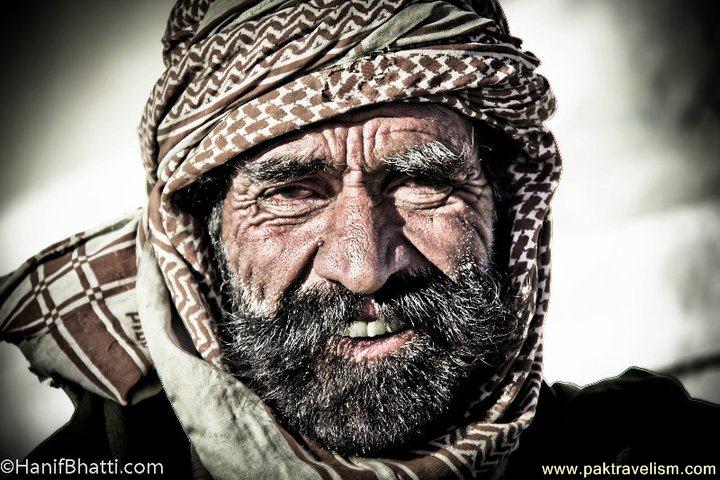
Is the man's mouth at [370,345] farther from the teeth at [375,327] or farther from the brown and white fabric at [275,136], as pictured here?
the brown and white fabric at [275,136]

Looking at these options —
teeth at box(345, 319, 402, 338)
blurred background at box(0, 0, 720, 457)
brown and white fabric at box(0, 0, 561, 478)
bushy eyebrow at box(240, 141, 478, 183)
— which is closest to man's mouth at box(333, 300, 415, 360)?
teeth at box(345, 319, 402, 338)

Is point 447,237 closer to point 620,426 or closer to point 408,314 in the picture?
point 408,314

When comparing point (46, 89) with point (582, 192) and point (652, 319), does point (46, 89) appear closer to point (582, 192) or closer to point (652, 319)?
point (582, 192)

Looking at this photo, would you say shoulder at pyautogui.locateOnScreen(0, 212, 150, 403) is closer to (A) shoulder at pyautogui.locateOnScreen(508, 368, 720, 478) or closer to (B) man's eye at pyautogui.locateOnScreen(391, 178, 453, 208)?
(B) man's eye at pyautogui.locateOnScreen(391, 178, 453, 208)

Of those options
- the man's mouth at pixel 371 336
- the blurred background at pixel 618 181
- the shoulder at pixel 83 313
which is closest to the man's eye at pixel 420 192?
the man's mouth at pixel 371 336

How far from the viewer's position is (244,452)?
81.7 inches

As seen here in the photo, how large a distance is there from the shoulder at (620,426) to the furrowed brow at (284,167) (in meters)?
1.49

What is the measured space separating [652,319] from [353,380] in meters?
3.53

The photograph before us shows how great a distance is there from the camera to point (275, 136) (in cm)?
210

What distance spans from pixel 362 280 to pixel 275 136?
0.58 m

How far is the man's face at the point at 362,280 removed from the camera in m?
2.05

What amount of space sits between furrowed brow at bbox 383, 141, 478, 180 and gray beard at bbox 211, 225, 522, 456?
0.34 meters

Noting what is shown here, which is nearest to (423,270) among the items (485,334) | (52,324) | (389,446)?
(485,334)

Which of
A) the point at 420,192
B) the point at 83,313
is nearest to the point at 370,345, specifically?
the point at 420,192
